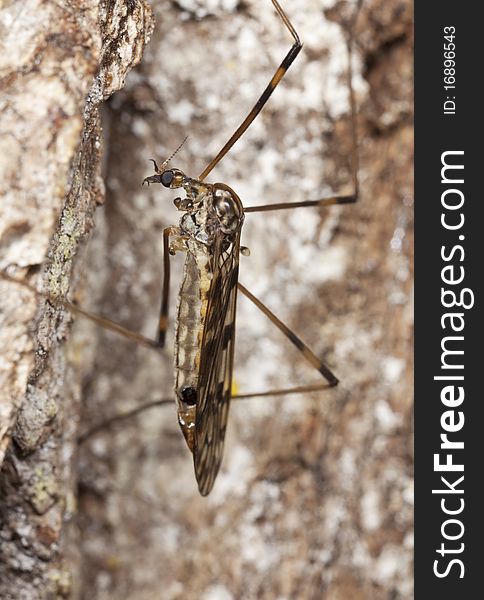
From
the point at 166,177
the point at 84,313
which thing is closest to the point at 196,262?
the point at 166,177

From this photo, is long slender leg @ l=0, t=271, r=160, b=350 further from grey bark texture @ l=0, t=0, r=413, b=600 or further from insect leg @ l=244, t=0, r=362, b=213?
insect leg @ l=244, t=0, r=362, b=213

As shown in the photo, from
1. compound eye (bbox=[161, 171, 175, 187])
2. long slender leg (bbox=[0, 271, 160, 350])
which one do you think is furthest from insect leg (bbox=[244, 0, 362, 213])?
long slender leg (bbox=[0, 271, 160, 350])

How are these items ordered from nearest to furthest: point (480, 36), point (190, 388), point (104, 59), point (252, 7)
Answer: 1. point (104, 59)
2. point (190, 388)
3. point (252, 7)
4. point (480, 36)

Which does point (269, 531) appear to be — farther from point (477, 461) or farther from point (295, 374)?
point (477, 461)

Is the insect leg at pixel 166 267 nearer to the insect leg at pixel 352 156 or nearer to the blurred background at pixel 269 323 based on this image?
the blurred background at pixel 269 323

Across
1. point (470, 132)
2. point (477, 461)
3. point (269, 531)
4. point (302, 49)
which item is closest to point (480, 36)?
point (470, 132)

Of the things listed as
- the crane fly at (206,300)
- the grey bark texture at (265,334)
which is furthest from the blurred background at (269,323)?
the crane fly at (206,300)
